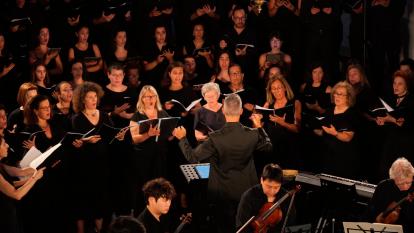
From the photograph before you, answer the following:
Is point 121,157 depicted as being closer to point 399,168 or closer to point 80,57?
point 80,57

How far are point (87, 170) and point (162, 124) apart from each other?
33.2 inches

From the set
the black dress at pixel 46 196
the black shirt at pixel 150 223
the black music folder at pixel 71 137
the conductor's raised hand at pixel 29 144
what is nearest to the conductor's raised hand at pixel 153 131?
the black music folder at pixel 71 137

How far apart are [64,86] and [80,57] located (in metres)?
1.15

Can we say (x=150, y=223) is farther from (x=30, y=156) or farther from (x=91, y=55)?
(x=91, y=55)

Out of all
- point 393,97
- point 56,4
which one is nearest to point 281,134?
point 393,97

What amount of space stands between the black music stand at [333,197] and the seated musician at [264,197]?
0.45 metres

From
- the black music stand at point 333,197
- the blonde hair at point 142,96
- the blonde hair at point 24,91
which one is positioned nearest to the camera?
the black music stand at point 333,197

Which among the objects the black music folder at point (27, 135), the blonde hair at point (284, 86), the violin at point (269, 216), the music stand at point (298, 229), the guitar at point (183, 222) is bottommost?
the music stand at point (298, 229)

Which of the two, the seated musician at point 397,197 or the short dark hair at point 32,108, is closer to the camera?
the seated musician at point 397,197

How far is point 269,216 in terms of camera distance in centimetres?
666

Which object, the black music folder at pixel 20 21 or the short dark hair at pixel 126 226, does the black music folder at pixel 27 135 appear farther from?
the short dark hair at pixel 126 226

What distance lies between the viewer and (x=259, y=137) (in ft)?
24.0

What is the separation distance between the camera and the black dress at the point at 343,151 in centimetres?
872

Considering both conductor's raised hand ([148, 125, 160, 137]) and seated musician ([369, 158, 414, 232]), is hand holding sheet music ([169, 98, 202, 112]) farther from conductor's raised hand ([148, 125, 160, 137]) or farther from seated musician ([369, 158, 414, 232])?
seated musician ([369, 158, 414, 232])
